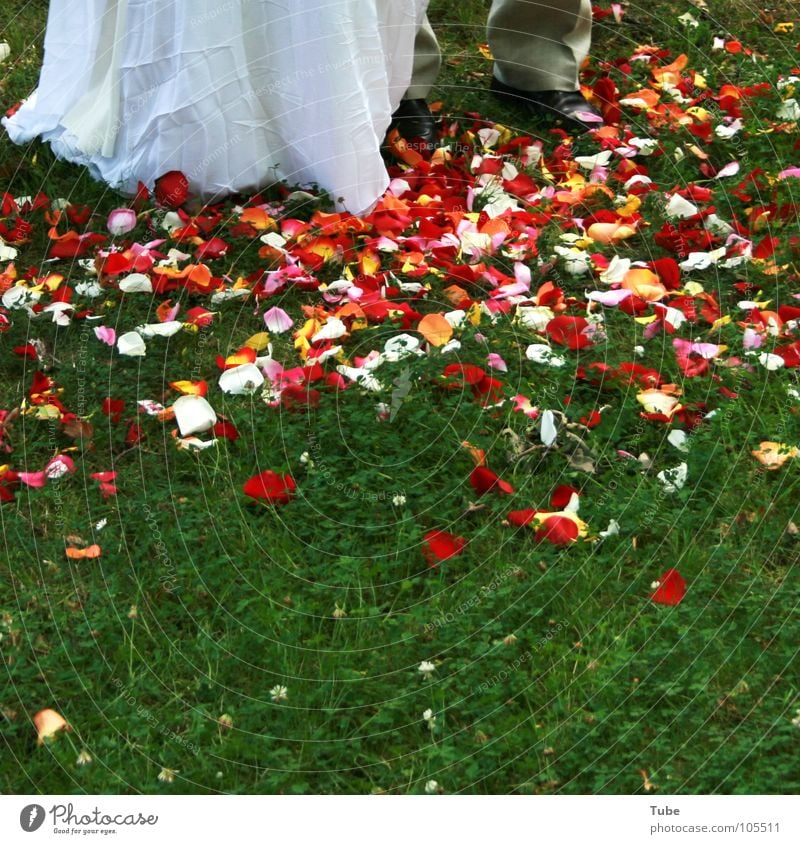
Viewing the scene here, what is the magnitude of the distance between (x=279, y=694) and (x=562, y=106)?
7.23 feet

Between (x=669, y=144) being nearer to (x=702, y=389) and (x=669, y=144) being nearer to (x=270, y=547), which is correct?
(x=702, y=389)

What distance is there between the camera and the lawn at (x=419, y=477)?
6.22ft

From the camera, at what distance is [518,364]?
101 inches

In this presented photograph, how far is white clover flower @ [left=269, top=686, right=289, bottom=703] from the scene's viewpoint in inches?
76.5

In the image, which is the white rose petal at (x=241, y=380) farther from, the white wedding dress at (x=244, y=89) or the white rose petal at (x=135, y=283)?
the white wedding dress at (x=244, y=89)

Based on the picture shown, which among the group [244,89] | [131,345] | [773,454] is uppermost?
[244,89]

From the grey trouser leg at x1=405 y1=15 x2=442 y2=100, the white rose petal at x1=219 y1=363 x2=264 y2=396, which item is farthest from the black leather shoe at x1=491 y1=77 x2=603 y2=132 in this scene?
the white rose petal at x1=219 y1=363 x2=264 y2=396

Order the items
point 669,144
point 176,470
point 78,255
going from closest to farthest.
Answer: point 176,470 → point 78,255 → point 669,144

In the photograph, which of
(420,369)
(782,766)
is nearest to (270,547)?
(420,369)

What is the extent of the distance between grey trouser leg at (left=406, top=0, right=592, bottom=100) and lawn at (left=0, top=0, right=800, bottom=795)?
0.91 ft

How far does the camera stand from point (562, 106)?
11.6ft

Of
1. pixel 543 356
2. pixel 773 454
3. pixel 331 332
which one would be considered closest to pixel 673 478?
pixel 773 454

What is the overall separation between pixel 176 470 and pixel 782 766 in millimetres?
1235

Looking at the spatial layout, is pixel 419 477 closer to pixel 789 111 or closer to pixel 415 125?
pixel 415 125
